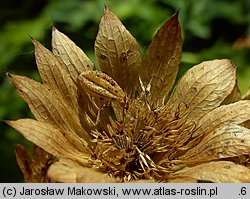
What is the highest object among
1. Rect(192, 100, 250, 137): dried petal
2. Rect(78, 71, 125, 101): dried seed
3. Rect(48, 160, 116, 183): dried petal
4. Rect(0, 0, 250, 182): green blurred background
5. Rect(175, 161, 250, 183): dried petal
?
Rect(0, 0, 250, 182): green blurred background

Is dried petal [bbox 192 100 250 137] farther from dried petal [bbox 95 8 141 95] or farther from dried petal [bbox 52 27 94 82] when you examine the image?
A: dried petal [bbox 52 27 94 82]

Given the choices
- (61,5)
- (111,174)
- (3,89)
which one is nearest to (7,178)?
(3,89)

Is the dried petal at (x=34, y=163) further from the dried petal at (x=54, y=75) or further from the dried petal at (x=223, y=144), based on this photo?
the dried petal at (x=223, y=144)

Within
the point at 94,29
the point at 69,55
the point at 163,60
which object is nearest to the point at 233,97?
the point at 163,60

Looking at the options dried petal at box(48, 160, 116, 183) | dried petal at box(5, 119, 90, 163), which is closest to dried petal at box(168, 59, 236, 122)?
dried petal at box(5, 119, 90, 163)

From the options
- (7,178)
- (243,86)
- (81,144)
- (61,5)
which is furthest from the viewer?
(61,5)

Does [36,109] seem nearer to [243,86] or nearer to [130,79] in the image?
[130,79]

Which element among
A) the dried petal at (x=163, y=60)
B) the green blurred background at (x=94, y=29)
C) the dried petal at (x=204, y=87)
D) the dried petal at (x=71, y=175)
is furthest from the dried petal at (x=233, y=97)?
the dried petal at (x=71, y=175)
